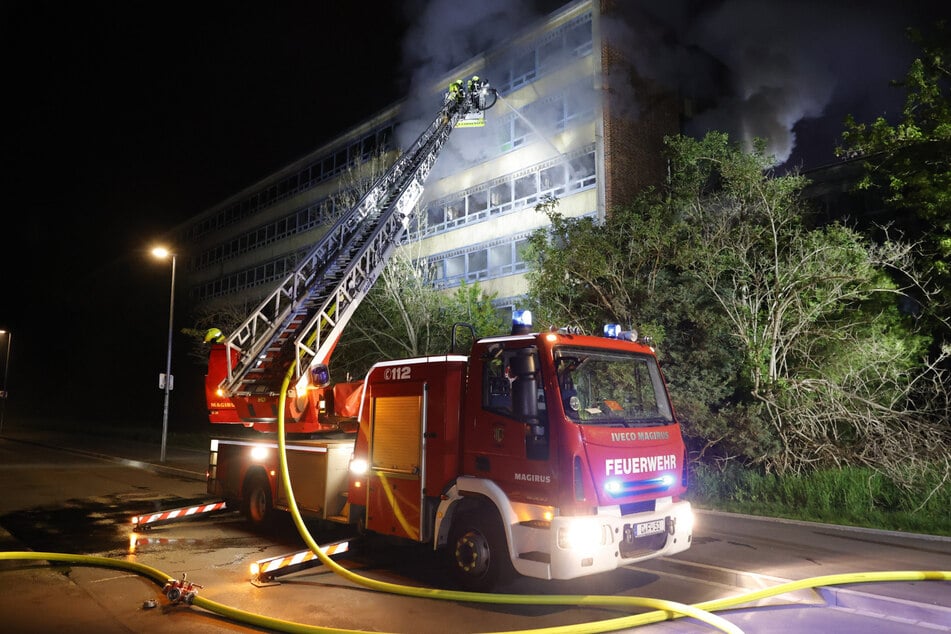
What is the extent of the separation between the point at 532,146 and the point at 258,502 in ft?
59.8

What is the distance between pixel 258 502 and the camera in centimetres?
936

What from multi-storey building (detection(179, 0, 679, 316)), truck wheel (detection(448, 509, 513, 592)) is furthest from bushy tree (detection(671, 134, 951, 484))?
multi-storey building (detection(179, 0, 679, 316))

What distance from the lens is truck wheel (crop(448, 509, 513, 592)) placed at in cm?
579

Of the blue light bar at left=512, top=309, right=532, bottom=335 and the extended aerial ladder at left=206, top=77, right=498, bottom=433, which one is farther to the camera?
the extended aerial ladder at left=206, top=77, right=498, bottom=433

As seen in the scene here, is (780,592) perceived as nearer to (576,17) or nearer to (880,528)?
(880,528)

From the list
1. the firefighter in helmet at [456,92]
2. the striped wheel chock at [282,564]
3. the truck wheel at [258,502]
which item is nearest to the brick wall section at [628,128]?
the firefighter in helmet at [456,92]

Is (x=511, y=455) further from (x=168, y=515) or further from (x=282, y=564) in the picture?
(x=168, y=515)

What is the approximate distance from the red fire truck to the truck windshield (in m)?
0.01

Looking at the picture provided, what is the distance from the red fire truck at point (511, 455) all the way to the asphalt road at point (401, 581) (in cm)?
57

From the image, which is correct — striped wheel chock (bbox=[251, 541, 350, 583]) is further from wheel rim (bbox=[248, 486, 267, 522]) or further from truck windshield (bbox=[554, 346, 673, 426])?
truck windshield (bbox=[554, 346, 673, 426])

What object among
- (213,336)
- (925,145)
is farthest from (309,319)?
(925,145)

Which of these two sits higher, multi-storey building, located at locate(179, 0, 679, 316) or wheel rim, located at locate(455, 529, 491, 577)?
multi-storey building, located at locate(179, 0, 679, 316)

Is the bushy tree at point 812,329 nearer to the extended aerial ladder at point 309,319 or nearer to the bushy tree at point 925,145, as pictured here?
the bushy tree at point 925,145

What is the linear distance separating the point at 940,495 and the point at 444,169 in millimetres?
21458
